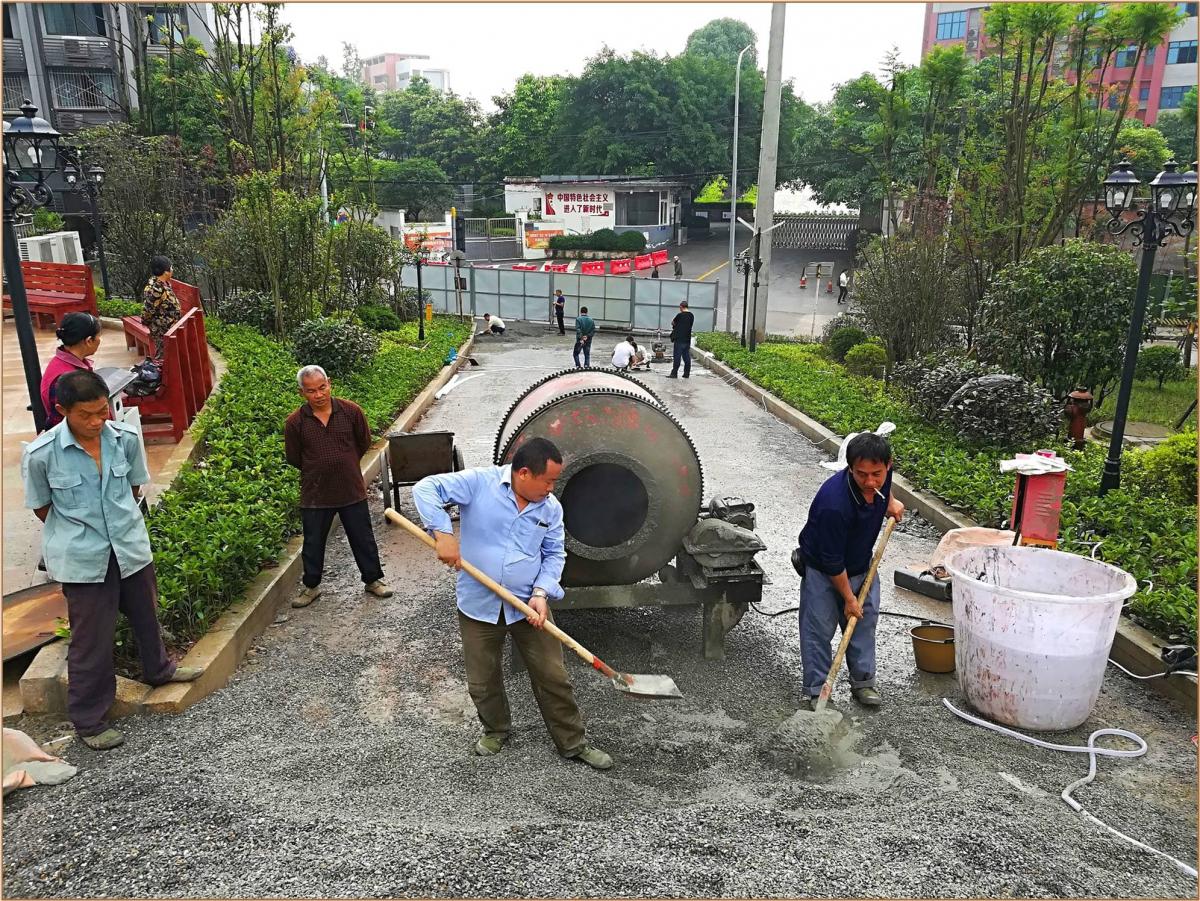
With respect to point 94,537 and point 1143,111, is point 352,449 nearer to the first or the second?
point 94,537

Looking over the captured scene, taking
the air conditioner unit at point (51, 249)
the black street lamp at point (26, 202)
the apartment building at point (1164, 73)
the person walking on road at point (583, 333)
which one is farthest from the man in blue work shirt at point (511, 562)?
the apartment building at point (1164, 73)

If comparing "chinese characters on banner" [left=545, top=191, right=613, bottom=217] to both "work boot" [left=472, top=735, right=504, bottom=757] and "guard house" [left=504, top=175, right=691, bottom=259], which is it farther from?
"work boot" [left=472, top=735, right=504, bottom=757]

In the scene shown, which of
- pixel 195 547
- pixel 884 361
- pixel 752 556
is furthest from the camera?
pixel 884 361

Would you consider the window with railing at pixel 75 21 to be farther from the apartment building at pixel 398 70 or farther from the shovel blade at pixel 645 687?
the apartment building at pixel 398 70

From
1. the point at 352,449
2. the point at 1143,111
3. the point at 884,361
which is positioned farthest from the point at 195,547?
the point at 1143,111

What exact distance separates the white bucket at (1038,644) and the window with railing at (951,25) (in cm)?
6184

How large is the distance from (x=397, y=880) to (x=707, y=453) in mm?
7888

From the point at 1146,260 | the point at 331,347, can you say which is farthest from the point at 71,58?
the point at 1146,260

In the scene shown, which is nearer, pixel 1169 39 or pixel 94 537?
pixel 94 537

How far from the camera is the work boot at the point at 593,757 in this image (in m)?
4.10

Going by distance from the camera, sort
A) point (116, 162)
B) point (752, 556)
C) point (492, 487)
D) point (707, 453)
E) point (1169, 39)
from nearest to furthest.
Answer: point (492, 487) → point (752, 556) → point (707, 453) → point (116, 162) → point (1169, 39)

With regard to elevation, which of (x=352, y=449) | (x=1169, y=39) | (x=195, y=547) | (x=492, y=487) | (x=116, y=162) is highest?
(x=1169, y=39)

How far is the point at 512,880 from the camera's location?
334cm

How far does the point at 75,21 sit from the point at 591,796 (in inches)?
1672
